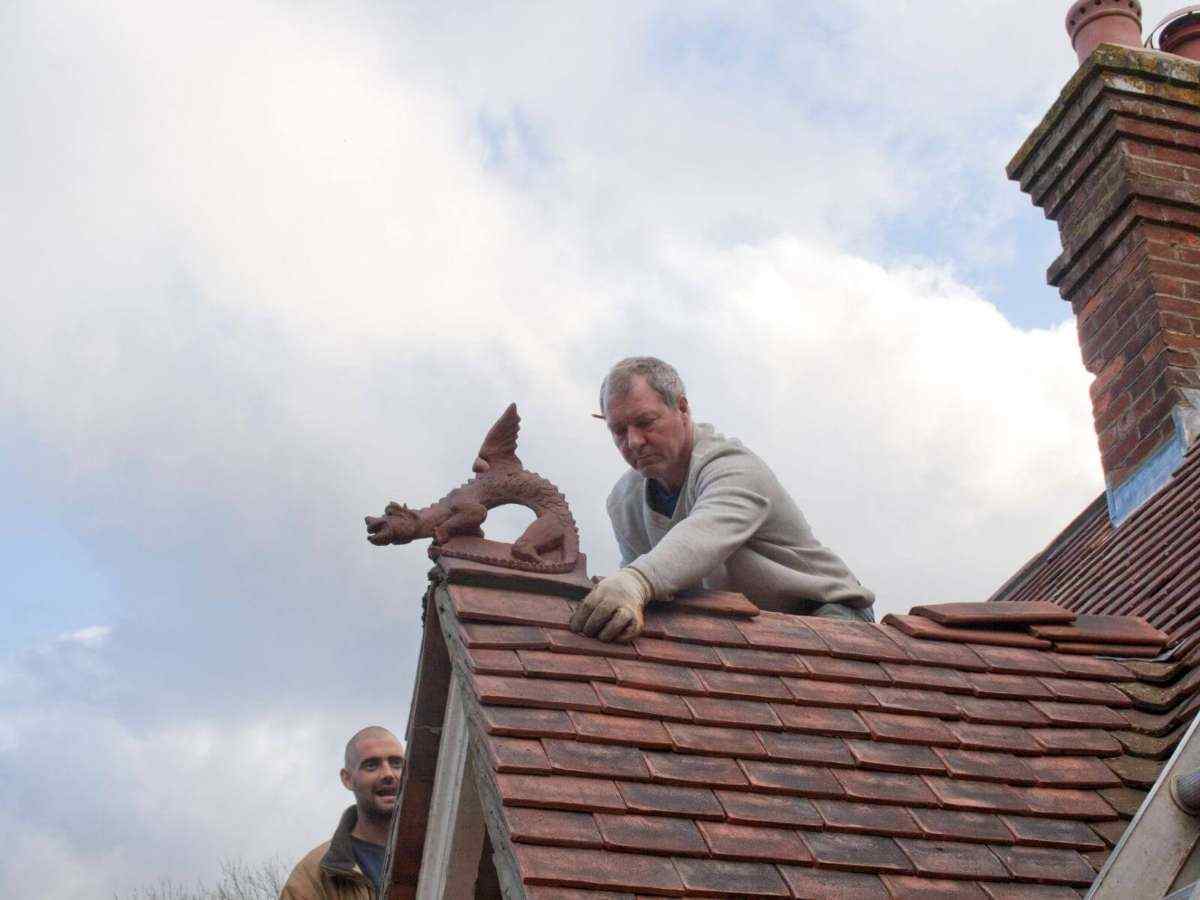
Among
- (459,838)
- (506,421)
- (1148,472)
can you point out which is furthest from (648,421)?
(1148,472)

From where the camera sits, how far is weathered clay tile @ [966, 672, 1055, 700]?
14.1 ft

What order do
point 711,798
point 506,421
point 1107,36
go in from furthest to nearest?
point 1107,36 → point 506,421 → point 711,798

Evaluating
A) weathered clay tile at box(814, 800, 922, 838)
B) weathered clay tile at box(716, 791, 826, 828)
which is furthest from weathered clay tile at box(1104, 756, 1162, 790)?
weathered clay tile at box(716, 791, 826, 828)

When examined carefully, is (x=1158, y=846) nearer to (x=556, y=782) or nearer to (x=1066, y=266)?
(x=556, y=782)

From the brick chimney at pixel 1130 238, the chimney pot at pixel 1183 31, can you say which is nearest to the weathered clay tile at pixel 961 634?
the brick chimney at pixel 1130 238

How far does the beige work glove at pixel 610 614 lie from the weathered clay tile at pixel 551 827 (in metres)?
0.76

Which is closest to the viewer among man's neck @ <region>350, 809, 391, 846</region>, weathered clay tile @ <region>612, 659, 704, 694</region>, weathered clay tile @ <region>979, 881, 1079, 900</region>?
weathered clay tile @ <region>979, 881, 1079, 900</region>

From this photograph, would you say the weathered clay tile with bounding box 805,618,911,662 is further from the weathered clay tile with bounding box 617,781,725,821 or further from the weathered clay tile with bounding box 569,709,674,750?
the weathered clay tile with bounding box 617,781,725,821

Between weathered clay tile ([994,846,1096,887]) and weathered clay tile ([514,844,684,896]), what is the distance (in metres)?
0.85

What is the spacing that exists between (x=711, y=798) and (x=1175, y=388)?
450 centimetres

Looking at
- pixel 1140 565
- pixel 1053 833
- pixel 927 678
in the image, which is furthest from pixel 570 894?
pixel 1140 565

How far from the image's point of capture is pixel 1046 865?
3566mm

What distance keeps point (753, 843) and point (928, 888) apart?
387 millimetres

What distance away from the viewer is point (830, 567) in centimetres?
497
